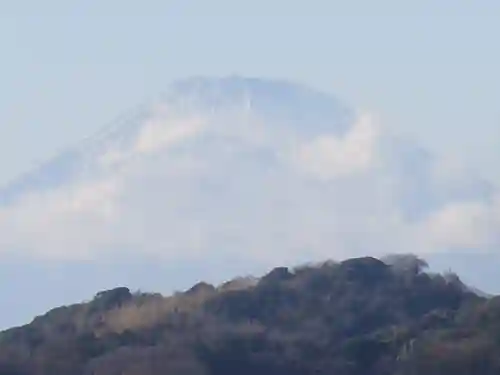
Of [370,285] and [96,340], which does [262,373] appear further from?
[370,285]

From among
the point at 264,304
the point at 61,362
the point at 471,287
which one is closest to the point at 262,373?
the point at 61,362

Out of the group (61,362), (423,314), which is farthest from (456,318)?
(61,362)

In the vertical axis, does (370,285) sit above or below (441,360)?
above

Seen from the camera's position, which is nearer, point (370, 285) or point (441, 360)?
point (441, 360)

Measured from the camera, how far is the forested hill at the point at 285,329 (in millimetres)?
31797

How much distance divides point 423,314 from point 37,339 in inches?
320

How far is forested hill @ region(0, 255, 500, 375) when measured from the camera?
31797mm

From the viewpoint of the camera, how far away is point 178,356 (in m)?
32.3

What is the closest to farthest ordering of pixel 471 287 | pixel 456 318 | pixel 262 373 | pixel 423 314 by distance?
1. pixel 262 373
2. pixel 456 318
3. pixel 423 314
4. pixel 471 287

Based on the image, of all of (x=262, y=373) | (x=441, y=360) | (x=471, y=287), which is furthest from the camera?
(x=471, y=287)

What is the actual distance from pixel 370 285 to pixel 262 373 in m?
7.91

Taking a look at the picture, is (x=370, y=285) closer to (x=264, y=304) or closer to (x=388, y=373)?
(x=264, y=304)

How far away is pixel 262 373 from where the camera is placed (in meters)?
32.7

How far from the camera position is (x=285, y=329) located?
36281mm
